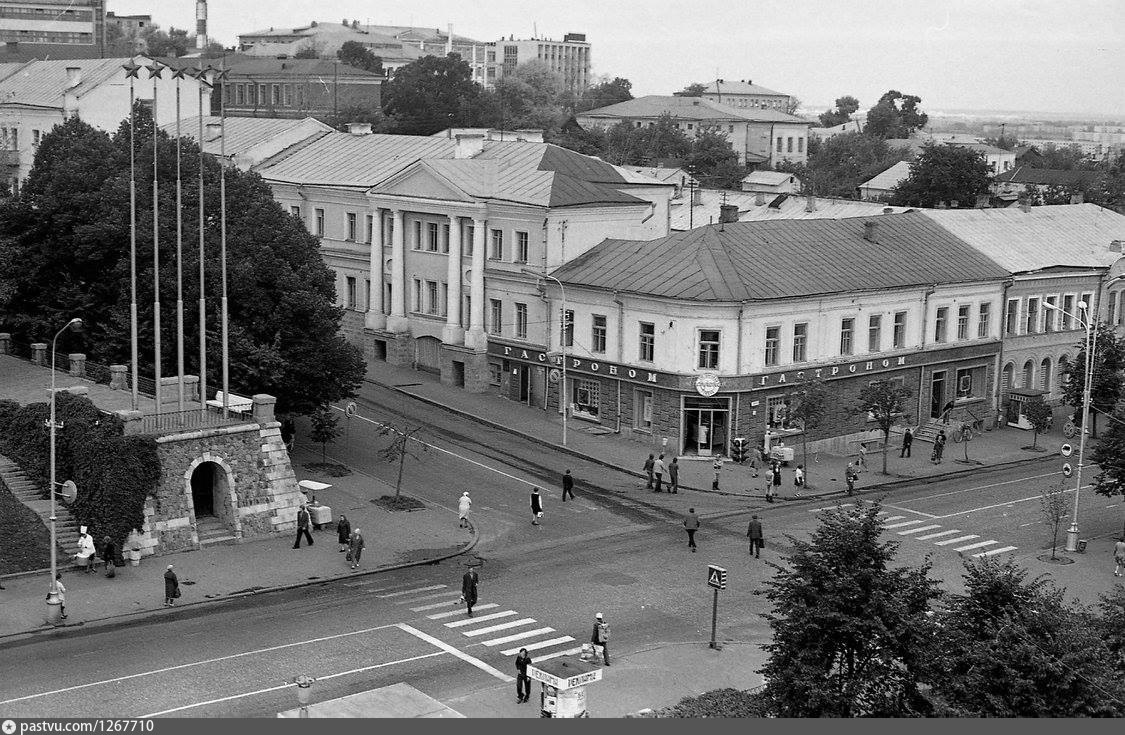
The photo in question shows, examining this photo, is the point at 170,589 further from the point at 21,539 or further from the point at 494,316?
the point at 494,316

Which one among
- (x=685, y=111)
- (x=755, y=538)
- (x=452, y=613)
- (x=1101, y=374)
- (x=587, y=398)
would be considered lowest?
(x=452, y=613)

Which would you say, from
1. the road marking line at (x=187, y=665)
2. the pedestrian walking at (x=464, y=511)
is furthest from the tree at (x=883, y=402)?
the road marking line at (x=187, y=665)

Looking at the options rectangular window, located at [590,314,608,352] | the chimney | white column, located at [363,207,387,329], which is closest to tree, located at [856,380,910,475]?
rectangular window, located at [590,314,608,352]

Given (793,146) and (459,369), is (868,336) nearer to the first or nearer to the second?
(459,369)

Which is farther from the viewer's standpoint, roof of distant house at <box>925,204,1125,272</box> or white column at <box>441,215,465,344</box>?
roof of distant house at <box>925,204,1125,272</box>

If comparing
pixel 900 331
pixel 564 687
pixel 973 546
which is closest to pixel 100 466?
pixel 564 687

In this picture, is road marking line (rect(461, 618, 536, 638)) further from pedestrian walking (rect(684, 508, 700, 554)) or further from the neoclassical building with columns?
the neoclassical building with columns

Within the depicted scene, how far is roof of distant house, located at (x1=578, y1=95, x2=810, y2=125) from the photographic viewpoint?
178875 mm

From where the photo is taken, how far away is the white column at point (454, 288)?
75188 millimetres

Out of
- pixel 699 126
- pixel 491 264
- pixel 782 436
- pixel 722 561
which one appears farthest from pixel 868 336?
pixel 699 126

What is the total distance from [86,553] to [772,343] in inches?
1281

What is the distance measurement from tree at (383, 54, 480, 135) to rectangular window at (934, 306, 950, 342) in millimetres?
93250

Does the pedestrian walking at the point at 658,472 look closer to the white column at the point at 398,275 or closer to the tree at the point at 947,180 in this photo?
the white column at the point at 398,275

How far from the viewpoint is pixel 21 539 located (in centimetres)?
4494
